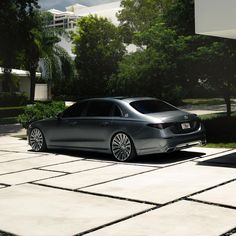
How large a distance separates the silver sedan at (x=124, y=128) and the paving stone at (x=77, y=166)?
551 millimetres

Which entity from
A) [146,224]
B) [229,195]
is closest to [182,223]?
[146,224]

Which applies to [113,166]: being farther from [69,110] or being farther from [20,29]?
[20,29]

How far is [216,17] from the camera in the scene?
10.2 meters

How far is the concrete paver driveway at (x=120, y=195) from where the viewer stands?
5.45m

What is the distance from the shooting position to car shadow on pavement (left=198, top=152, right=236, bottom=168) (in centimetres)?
927

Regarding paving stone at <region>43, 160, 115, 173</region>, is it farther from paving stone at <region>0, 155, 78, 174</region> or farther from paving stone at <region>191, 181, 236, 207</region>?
paving stone at <region>191, 181, 236, 207</region>

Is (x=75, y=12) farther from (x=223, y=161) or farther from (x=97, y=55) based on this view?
(x=223, y=161)

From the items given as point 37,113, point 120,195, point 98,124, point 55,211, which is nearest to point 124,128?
point 98,124

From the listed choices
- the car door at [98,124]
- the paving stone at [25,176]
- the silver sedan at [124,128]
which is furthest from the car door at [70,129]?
the paving stone at [25,176]

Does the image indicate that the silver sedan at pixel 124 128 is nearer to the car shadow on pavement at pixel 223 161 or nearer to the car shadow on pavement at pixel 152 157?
the car shadow on pavement at pixel 152 157

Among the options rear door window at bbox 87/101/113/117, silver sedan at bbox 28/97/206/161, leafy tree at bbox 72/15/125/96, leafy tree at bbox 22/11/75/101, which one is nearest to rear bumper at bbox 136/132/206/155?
silver sedan at bbox 28/97/206/161

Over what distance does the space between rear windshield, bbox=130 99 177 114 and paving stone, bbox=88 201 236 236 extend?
439 centimetres

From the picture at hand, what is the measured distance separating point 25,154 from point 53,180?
3.81 meters

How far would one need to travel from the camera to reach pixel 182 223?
548 centimetres
